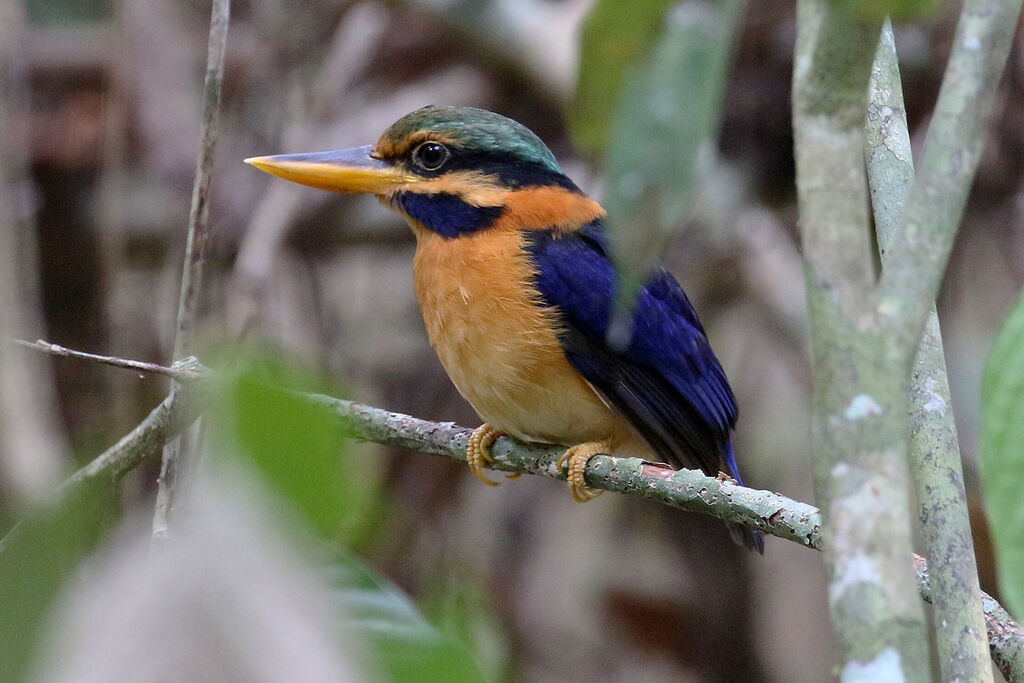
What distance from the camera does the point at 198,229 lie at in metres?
2.11

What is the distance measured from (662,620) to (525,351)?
2.16 metres

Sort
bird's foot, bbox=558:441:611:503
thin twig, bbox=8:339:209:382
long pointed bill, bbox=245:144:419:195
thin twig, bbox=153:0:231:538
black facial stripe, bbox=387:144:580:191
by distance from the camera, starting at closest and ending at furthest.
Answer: thin twig, bbox=8:339:209:382, thin twig, bbox=153:0:231:538, bird's foot, bbox=558:441:611:503, long pointed bill, bbox=245:144:419:195, black facial stripe, bbox=387:144:580:191

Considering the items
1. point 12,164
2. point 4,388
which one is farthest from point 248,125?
point 4,388

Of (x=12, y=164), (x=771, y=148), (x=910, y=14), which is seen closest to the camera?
(x=910, y=14)

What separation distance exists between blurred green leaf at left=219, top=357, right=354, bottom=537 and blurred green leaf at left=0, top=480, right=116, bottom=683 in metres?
0.12

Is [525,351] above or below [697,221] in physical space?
below

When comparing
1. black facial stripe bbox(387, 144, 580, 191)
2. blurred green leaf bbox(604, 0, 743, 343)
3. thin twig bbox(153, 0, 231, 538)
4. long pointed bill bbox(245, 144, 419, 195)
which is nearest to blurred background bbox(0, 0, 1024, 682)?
long pointed bill bbox(245, 144, 419, 195)

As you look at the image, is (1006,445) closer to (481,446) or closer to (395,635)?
(395,635)

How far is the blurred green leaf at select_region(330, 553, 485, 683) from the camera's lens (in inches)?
25.2

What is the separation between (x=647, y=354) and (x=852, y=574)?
1.92 metres

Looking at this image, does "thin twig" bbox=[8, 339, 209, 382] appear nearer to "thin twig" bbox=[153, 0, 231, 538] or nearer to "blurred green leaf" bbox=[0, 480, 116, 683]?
"thin twig" bbox=[153, 0, 231, 538]

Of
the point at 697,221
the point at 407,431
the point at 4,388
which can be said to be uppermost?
the point at 697,221

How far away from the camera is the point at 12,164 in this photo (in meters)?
3.66

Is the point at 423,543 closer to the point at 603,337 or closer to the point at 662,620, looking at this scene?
the point at 662,620
